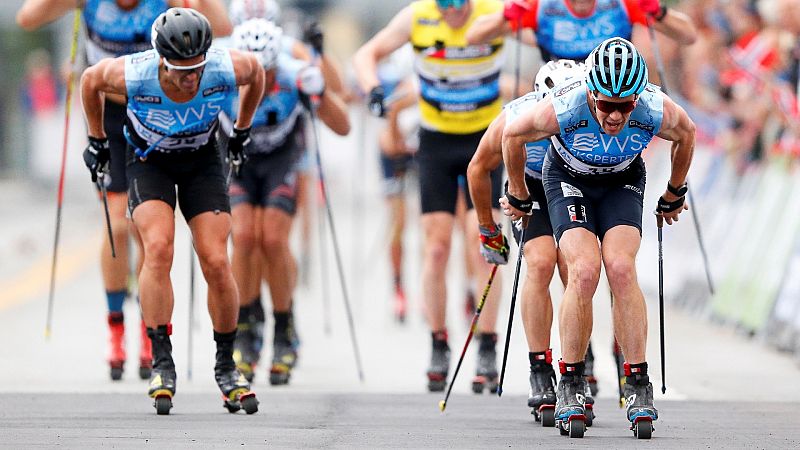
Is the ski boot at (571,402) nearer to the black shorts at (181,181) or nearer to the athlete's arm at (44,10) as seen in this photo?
the black shorts at (181,181)

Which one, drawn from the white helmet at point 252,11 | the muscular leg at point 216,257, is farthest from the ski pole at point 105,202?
the white helmet at point 252,11

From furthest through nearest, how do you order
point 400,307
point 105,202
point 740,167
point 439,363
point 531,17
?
1. point 740,167
2. point 400,307
3. point 439,363
4. point 531,17
5. point 105,202

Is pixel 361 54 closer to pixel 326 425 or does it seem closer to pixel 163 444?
pixel 326 425

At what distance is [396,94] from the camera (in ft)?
50.6

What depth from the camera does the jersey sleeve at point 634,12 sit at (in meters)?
10.3

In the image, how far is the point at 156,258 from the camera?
934cm

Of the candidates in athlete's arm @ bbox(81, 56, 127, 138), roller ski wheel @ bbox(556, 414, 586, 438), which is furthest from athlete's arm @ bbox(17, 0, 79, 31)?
roller ski wheel @ bbox(556, 414, 586, 438)

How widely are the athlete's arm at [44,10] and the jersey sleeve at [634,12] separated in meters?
3.28

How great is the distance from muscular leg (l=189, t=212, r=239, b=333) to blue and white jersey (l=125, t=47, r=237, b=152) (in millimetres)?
429

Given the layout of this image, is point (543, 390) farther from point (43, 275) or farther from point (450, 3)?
point (43, 275)

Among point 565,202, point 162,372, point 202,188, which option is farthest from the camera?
point 202,188

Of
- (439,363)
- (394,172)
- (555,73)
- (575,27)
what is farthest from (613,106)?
(394,172)

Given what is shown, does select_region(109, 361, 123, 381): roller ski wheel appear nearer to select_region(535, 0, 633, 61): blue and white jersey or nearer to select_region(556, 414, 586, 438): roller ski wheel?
select_region(535, 0, 633, 61): blue and white jersey

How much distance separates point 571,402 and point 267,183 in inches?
143
